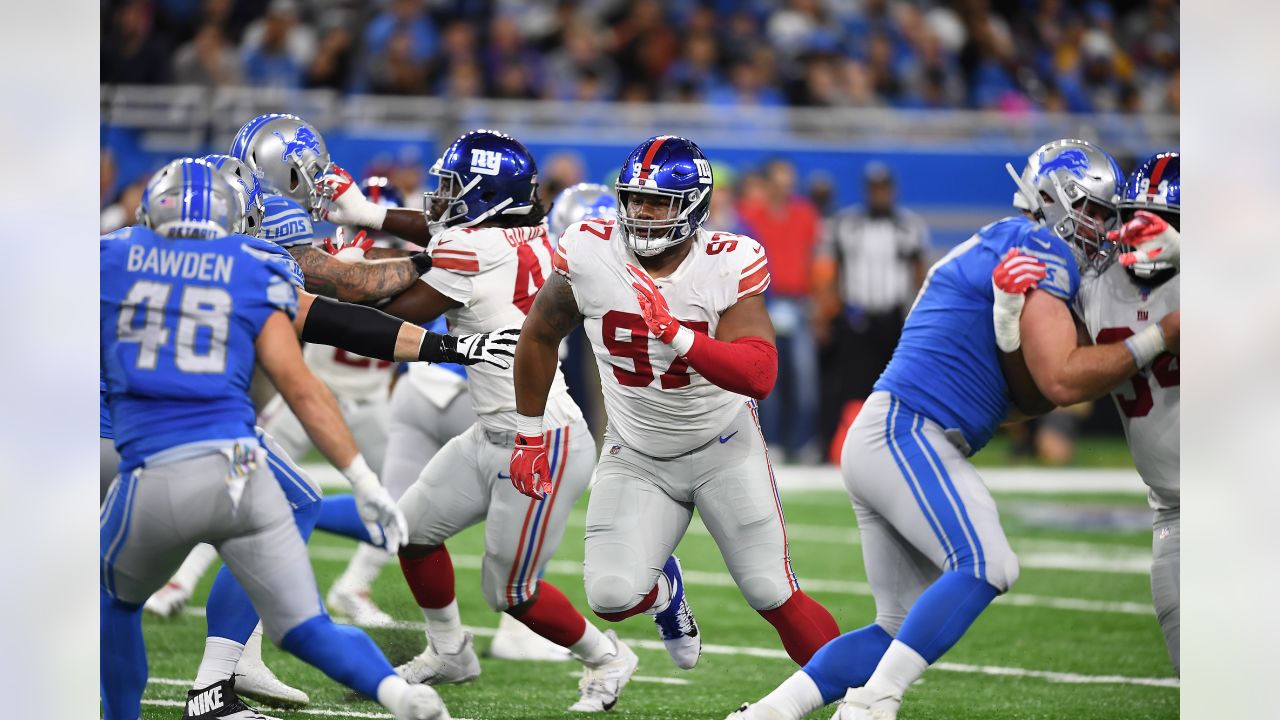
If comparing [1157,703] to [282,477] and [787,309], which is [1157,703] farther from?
[787,309]

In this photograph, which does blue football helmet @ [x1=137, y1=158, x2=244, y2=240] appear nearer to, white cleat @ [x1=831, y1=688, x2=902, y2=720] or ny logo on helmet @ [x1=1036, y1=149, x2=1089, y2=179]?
white cleat @ [x1=831, y1=688, x2=902, y2=720]

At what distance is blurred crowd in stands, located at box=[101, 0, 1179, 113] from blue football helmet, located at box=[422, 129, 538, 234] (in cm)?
742

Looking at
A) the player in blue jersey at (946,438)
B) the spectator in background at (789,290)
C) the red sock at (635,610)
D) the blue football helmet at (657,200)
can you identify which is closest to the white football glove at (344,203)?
the blue football helmet at (657,200)

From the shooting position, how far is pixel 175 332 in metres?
3.57

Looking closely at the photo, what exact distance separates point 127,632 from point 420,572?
120cm

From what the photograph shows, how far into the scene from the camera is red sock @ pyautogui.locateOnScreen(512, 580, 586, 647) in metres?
4.73

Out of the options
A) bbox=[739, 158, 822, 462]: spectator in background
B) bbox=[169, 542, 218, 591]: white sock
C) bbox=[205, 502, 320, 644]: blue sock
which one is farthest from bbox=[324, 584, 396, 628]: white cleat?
bbox=[739, 158, 822, 462]: spectator in background

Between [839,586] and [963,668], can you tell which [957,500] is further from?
[839,586]

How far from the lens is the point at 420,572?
489 centimetres

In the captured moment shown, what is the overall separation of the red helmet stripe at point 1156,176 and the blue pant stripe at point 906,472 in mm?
895

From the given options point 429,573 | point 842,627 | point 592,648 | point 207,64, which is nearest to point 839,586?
point 842,627

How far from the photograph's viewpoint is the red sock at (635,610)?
4301mm

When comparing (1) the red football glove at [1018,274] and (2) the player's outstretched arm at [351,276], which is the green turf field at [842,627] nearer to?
(2) the player's outstretched arm at [351,276]
